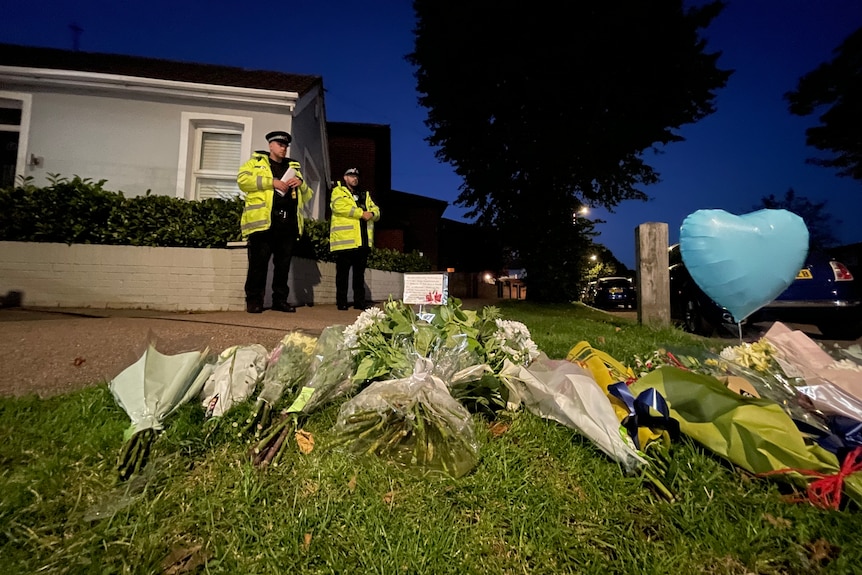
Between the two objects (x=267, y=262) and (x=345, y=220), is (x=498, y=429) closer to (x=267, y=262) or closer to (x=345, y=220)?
(x=267, y=262)

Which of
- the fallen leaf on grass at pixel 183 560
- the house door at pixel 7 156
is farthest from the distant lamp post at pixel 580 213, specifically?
the house door at pixel 7 156

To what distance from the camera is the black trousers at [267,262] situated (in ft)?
16.4

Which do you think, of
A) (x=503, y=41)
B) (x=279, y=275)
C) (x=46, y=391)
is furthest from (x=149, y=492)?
(x=503, y=41)

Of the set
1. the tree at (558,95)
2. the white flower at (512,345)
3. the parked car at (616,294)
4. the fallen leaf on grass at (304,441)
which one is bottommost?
the fallen leaf on grass at (304,441)

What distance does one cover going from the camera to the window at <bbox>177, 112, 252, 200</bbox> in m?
7.34

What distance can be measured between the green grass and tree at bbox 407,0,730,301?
39.2ft

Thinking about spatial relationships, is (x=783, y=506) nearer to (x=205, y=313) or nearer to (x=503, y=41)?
(x=205, y=313)

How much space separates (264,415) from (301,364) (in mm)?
410

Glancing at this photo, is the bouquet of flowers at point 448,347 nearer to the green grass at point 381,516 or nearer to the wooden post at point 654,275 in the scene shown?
the green grass at point 381,516

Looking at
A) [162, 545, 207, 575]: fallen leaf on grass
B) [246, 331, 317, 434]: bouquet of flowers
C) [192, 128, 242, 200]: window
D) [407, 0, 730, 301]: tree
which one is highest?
[407, 0, 730, 301]: tree

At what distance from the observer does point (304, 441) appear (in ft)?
5.16

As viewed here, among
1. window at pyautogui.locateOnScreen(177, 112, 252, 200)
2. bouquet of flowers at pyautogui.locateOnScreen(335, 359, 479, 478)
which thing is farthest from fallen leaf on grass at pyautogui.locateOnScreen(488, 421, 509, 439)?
window at pyautogui.locateOnScreen(177, 112, 252, 200)

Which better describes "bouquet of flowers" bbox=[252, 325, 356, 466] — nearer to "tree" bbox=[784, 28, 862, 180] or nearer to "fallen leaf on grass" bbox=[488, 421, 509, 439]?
"fallen leaf on grass" bbox=[488, 421, 509, 439]

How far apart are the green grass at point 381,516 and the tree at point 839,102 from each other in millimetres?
18518
